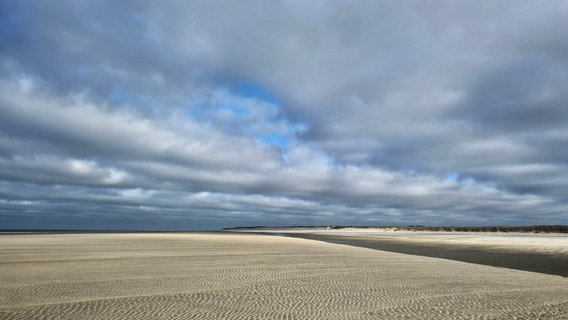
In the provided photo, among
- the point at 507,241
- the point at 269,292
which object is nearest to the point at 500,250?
the point at 507,241

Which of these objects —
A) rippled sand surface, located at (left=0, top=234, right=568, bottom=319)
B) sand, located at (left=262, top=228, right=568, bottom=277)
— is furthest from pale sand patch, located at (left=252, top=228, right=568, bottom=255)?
rippled sand surface, located at (left=0, top=234, right=568, bottom=319)

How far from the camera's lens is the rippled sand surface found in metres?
10.1

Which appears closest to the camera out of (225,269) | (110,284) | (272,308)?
(272,308)

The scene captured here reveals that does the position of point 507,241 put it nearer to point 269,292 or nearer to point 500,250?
point 500,250

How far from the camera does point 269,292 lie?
12.9 m

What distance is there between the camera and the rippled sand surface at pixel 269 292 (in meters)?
10.1

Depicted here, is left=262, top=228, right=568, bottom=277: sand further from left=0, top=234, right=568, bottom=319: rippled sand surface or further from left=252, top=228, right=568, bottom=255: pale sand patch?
left=0, top=234, right=568, bottom=319: rippled sand surface

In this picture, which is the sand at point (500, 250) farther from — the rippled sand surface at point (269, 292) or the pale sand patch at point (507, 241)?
the rippled sand surface at point (269, 292)

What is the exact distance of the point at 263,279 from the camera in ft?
51.2

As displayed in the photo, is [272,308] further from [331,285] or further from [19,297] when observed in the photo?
[19,297]

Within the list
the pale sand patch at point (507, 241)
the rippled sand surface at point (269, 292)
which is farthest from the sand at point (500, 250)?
the rippled sand surface at point (269, 292)

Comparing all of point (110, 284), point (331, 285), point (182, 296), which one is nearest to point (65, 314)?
point (182, 296)

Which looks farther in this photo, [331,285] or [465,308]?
[331,285]

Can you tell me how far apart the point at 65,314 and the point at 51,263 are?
482 inches
